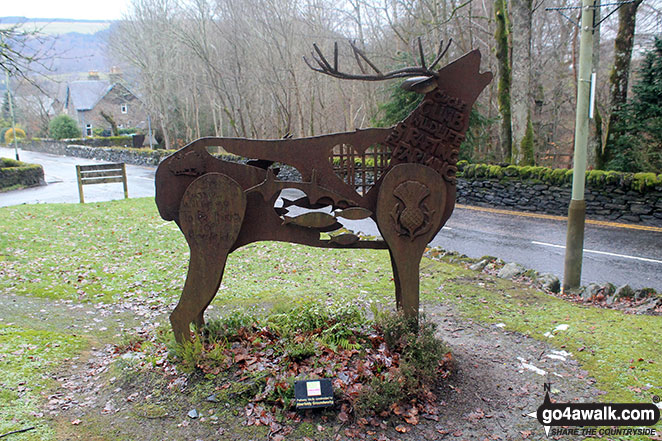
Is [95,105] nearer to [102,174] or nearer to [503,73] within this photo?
[102,174]

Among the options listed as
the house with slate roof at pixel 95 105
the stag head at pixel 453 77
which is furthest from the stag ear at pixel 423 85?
the house with slate roof at pixel 95 105

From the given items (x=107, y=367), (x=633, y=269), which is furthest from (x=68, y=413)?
(x=633, y=269)

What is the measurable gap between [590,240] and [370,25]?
16.8m

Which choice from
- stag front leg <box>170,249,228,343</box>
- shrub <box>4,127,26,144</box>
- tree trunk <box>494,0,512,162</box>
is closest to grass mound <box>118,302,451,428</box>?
stag front leg <box>170,249,228,343</box>

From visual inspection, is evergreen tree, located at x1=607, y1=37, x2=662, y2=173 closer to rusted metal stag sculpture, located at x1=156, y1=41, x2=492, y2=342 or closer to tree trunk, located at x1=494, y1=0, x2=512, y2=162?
tree trunk, located at x1=494, y1=0, x2=512, y2=162

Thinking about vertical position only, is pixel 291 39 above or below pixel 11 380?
above

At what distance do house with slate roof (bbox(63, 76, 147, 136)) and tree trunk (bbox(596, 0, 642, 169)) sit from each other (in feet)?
177

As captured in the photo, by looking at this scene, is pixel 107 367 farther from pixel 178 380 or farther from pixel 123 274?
pixel 123 274

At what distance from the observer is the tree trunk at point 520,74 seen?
15.2 m

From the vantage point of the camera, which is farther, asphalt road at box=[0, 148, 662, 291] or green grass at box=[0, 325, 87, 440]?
asphalt road at box=[0, 148, 662, 291]

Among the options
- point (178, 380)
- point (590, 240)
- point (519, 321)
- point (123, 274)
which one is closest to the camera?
point (178, 380)

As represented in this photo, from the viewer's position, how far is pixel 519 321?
6129 mm

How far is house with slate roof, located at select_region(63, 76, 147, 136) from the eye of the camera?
5859cm

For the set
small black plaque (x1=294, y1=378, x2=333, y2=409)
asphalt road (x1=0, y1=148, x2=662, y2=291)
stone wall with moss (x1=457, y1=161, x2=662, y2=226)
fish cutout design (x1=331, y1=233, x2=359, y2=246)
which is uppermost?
fish cutout design (x1=331, y1=233, x2=359, y2=246)
